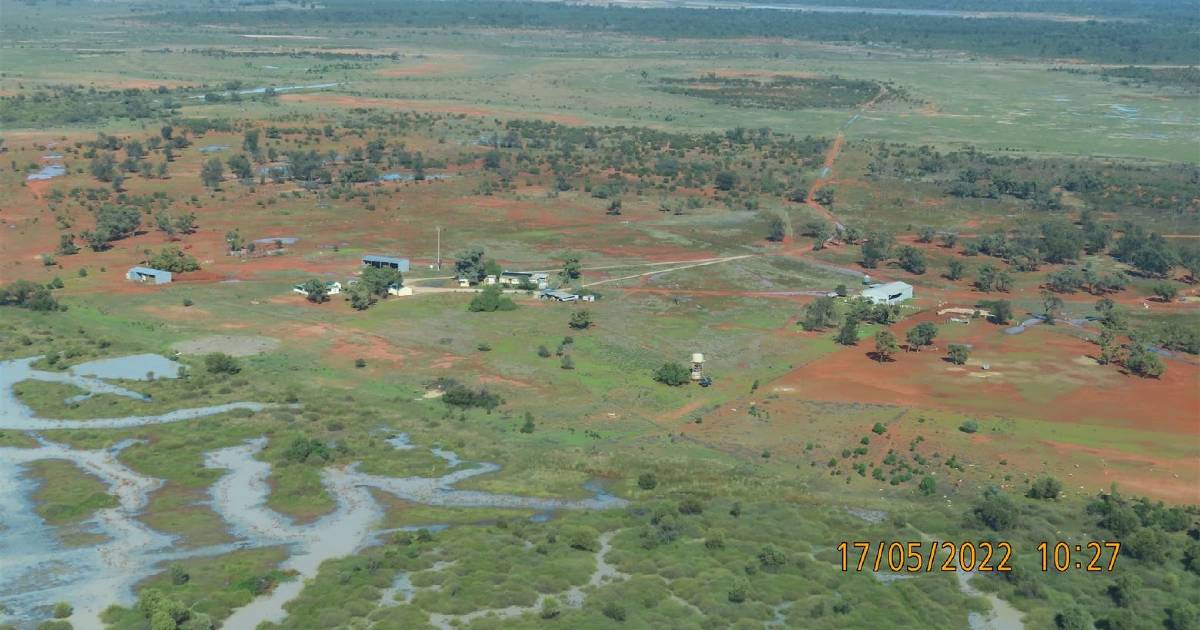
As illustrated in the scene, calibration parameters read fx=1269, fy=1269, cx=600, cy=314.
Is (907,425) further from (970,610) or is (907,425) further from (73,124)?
(73,124)

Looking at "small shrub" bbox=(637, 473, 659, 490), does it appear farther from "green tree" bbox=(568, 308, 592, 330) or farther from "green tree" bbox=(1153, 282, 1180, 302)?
"green tree" bbox=(1153, 282, 1180, 302)

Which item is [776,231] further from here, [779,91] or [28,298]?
[779,91]

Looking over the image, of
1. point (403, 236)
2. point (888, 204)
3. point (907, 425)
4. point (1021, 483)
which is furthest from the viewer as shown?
point (888, 204)

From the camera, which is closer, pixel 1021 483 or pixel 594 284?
pixel 1021 483

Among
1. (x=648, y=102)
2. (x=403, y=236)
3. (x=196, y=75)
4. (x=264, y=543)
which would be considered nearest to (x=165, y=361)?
(x=264, y=543)

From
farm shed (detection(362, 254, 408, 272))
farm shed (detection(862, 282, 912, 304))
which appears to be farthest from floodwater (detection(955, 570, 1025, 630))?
farm shed (detection(362, 254, 408, 272))

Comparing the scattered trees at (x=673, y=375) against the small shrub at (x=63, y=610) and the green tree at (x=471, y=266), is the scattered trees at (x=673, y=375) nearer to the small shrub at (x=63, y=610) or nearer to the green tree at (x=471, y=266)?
the green tree at (x=471, y=266)
